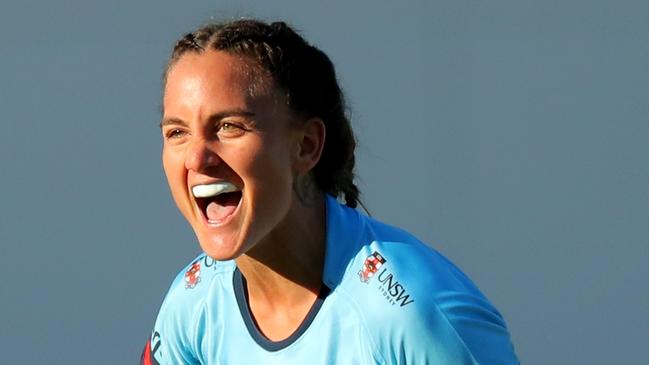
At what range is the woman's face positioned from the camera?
7.43ft

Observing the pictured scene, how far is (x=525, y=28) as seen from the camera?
13.0ft

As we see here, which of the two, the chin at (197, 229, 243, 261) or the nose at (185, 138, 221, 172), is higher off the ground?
the nose at (185, 138, 221, 172)

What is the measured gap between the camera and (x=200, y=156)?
224 cm

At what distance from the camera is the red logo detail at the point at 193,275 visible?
8.40 feet

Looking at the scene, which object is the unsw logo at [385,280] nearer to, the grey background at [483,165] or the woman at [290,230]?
the woman at [290,230]

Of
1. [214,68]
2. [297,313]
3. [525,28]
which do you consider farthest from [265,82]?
[525,28]

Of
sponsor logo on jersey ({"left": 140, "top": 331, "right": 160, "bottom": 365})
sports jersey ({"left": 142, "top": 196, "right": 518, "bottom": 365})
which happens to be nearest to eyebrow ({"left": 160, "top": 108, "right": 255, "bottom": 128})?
sports jersey ({"left": 142, "top": 196, "right": 518, "bottom": 365})

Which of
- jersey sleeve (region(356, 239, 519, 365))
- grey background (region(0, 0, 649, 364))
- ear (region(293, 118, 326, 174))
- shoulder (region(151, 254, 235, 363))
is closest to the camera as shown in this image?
jersey sleeve (region(356, 239, 519, 365))

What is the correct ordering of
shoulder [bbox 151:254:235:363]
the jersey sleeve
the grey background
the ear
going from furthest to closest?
the grey background
shoulder [bbox 151:254:235:363]
the ear
the jersey sleeve

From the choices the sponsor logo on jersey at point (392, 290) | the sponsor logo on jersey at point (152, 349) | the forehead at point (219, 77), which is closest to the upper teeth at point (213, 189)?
the forehead at point (219, 77)

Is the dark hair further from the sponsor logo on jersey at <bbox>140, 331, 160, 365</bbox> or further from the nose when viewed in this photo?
the sponsor logo on jersey at <bbox>140, 331, 160, 365</bbox>

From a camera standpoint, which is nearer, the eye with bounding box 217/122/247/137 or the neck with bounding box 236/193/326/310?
the eye with bounding box 217/122/247/137

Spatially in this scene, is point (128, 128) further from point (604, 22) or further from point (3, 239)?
point (604, 22)

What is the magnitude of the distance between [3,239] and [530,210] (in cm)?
125
